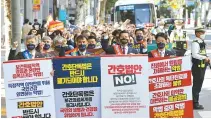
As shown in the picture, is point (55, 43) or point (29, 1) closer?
point (55, 43)

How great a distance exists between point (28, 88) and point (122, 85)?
1281 mm

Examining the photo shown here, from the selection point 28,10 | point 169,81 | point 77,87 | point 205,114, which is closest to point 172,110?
point 169,81

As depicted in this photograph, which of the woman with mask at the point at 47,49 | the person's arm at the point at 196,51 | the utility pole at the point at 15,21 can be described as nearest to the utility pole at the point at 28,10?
the utility pole at the point at 15,21

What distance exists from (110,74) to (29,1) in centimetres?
3255

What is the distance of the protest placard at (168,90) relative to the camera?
948cm

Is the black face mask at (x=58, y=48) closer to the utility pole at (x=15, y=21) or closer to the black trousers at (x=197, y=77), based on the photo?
the black trousers at (x=197, y=77)

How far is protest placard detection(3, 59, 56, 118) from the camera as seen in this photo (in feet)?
29.8

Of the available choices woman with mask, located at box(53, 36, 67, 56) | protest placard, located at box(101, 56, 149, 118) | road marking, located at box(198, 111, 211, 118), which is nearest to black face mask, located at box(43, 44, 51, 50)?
woman with mask, located at box(53, 36, 67, 56)

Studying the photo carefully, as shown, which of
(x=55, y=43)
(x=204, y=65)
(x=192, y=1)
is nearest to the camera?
(x=55, y=43)

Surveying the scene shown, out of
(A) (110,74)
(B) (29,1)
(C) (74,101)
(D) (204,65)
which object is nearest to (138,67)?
(A) (110,74)

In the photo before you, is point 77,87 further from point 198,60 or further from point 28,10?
point 28,10

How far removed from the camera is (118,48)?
11.3 meters

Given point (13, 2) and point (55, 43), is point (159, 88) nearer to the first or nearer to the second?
point (55, 43)

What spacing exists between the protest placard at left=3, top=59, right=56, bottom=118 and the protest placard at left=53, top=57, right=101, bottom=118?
5.9 inches
